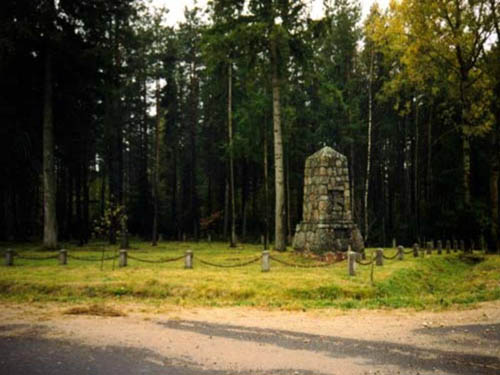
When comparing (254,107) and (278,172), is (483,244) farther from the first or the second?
(254,107)

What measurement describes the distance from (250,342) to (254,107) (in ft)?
80.4

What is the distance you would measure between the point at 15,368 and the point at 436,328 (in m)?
7.35

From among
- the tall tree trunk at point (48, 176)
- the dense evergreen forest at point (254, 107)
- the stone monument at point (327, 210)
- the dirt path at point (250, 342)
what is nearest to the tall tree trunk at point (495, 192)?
the dense evergreen forest at point (254, 107)

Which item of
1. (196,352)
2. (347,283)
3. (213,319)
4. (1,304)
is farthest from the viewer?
(347,283)

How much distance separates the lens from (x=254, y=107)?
3069 cm

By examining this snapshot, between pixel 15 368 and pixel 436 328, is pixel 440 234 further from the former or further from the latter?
pixel 15 368

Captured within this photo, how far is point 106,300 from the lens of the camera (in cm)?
1204

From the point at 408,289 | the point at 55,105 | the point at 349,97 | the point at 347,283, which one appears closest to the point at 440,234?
the point at 349,97

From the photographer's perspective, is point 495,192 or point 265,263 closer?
point 265,263

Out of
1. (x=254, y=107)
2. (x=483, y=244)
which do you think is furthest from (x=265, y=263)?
(x=254, y=107)

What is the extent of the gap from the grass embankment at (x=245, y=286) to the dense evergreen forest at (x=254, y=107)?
337cm

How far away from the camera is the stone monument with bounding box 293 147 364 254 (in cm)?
1905

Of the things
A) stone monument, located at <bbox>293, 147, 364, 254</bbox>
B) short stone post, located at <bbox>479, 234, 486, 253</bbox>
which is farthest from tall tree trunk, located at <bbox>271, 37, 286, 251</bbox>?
short stone post, located at <bbox>479, 234, 486, 253</bbox>

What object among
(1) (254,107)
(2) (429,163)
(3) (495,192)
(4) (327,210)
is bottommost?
(4) (327,210)
